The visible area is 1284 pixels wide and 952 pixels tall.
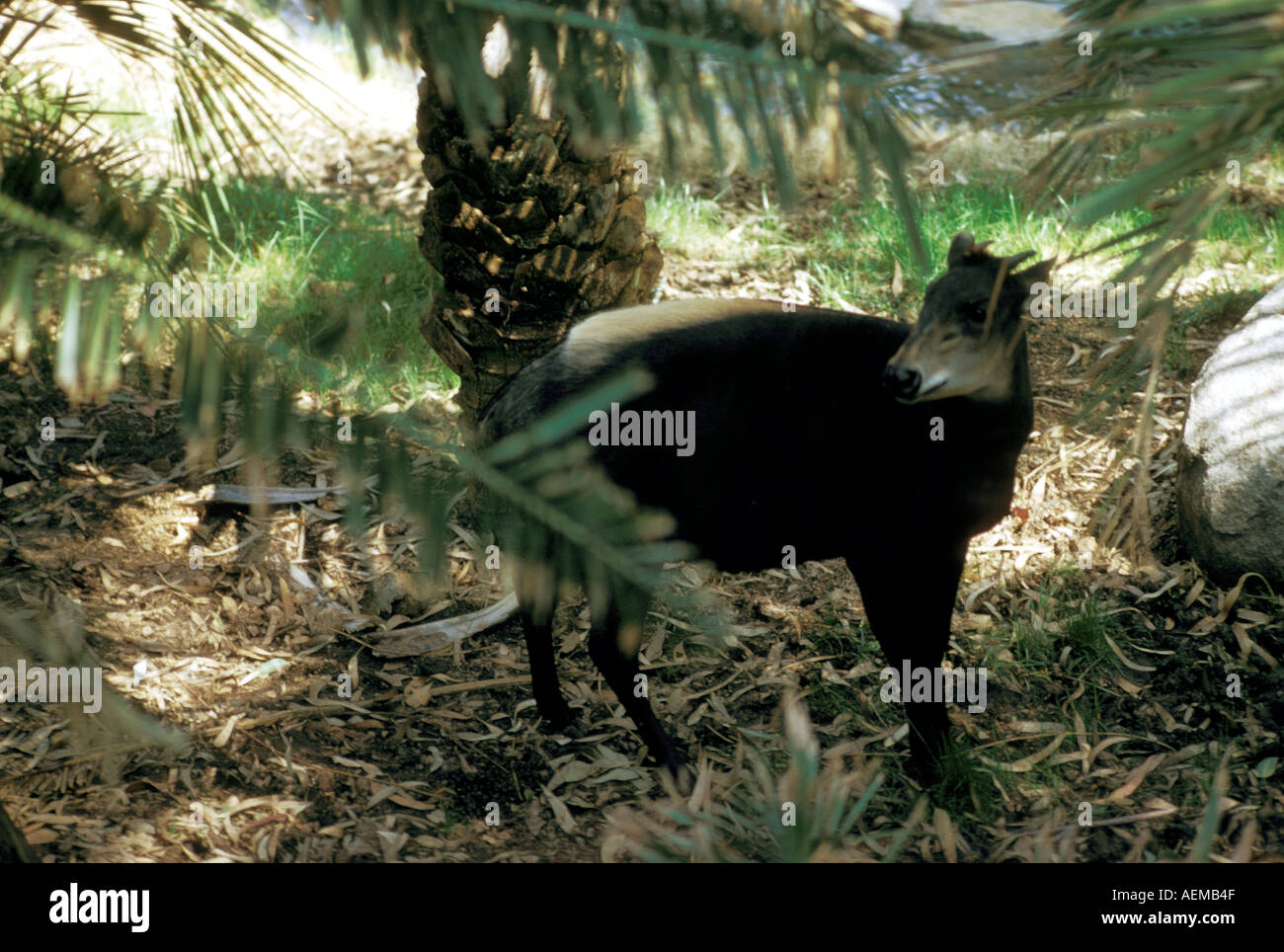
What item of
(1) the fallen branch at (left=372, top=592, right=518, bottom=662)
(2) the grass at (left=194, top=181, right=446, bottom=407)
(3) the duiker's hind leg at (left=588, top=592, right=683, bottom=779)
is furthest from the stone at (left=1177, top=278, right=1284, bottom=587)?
(2) the grass at (left=194, top=181, right=446, bottom=407)

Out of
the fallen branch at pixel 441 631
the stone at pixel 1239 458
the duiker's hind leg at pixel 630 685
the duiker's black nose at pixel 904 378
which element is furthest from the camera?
the fallen branch at pixel 441 631

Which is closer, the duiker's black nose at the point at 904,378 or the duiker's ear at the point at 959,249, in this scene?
the duiker's black nose at the point at 904,378

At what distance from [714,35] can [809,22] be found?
0.29 ft

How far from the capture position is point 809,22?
1012 millimetres

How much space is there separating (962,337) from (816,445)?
564mm

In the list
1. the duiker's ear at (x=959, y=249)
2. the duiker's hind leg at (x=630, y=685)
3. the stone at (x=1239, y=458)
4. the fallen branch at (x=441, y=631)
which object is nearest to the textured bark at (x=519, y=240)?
the fallen branch at (x=441, y=631)

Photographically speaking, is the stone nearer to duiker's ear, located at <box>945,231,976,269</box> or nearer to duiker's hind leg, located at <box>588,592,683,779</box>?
duiker's ear, located at <box>945,231,976,269</box>

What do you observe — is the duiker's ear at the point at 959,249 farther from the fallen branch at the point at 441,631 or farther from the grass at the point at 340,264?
the grass at the point at 340,264

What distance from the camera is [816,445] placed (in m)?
3.45

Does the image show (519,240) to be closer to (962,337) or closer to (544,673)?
(544,673)

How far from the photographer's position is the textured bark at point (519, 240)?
3955 millimetres

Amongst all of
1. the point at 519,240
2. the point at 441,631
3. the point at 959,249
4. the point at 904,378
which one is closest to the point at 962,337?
the point at 904,378
